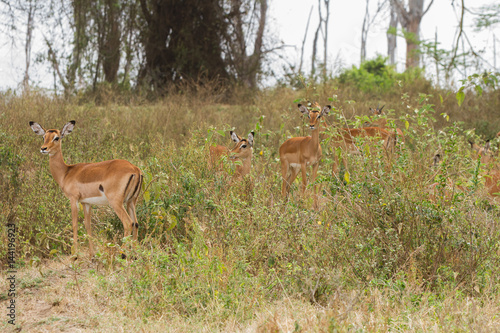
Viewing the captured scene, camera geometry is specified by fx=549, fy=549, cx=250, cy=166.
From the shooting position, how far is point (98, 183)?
549cm

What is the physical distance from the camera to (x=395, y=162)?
16.6 ft

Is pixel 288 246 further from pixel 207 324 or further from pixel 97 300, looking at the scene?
pixel 97 300

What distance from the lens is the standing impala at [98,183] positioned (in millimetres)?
5387

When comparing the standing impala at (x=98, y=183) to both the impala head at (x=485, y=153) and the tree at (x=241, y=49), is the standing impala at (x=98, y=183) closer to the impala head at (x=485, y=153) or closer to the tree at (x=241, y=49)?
the impala head at (x=485, y=153)

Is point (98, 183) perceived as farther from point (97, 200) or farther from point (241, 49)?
point (241, 49)

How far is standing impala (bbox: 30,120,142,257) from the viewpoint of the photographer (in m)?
5.39

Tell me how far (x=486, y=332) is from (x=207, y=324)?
1.84 meters

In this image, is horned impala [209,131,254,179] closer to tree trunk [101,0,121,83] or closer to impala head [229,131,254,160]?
impala head [229,131,254,160]

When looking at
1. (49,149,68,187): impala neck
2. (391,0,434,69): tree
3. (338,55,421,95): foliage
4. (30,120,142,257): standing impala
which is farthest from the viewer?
(391,0,434,69): tree

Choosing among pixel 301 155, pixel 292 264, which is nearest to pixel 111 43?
pixel 301 155

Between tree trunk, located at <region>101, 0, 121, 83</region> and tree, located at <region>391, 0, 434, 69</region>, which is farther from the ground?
tree, located at <region>391, 0, 434, 69</region>

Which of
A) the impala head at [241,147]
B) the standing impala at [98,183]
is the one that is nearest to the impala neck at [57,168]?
the standing impala at [98,183]

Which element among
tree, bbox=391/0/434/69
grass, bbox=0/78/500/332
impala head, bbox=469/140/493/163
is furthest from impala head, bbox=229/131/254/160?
tree, bbox=391/0/434/69

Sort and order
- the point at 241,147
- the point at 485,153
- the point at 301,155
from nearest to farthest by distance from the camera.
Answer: the point at 241,147 → the point at 301,155 → the point at 485,153
